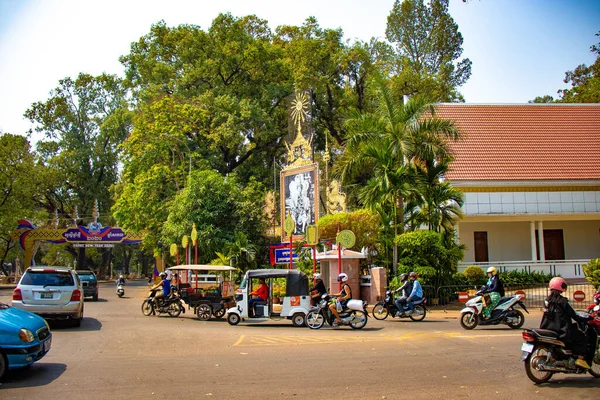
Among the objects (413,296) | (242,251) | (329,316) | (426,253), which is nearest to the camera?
(329,316)

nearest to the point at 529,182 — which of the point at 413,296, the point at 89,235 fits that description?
the point at 413,296

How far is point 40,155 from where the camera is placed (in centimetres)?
5794

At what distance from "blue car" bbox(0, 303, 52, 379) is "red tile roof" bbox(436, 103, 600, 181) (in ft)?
78.7

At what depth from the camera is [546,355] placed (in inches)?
337

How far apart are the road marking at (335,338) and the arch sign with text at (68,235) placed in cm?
3545

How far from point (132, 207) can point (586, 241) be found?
2920 centimetres

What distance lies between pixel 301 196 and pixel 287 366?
80.4 ft

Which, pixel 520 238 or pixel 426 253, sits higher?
pixel 520 238

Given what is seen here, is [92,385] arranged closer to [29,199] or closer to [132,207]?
[132,207]

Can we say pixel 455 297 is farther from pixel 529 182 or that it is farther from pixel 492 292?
pixel 529 182

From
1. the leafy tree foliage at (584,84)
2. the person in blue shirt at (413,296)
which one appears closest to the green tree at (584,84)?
the leafy tree foliage at (584,84)

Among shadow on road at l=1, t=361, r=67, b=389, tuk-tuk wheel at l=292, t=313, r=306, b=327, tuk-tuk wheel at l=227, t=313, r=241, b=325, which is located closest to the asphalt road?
shadow on road at l=1, t=361, r=67, b=389

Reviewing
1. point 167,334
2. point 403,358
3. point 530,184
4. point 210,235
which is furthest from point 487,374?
point 210,235

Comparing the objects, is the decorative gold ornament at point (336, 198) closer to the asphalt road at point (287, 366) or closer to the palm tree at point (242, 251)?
the palm tree at point (242, 251)
